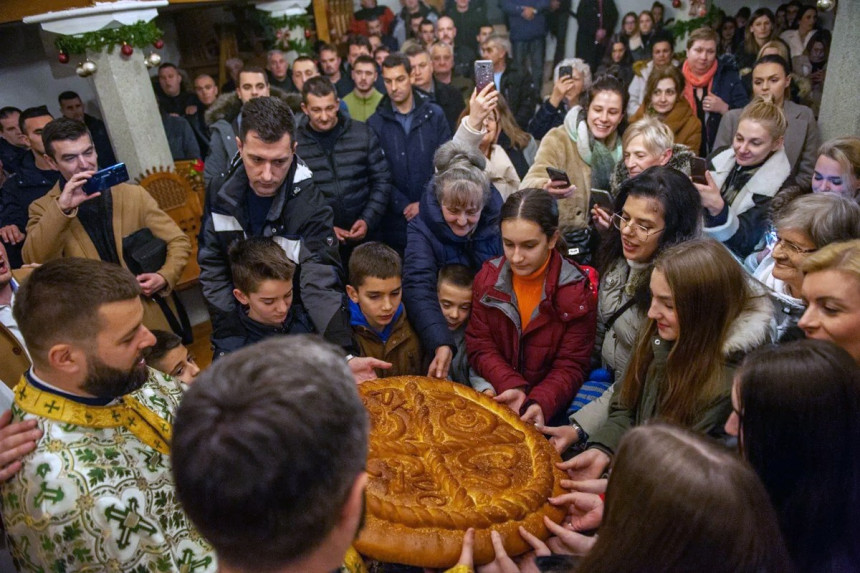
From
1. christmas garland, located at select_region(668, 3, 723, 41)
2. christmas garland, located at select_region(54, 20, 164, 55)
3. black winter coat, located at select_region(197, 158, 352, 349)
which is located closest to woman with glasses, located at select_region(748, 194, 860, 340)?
black winter coat, located at select_region(197, 158, 352, 349)

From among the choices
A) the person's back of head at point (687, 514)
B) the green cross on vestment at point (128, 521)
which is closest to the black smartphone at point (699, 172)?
the person's back of head at point (687, 514)

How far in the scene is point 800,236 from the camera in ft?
8.64

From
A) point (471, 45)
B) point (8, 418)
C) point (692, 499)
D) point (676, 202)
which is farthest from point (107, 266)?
point (471, 45)

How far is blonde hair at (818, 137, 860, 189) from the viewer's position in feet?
11.1

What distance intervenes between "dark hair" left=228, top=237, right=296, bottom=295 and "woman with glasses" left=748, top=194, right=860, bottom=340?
2213 millimetres

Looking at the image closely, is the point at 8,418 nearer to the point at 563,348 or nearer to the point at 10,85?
the point at 563,348

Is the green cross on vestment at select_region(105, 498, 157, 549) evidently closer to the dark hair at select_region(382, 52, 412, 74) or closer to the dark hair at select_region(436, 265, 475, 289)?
the dark hair at select_region(436, 265, 475, 289)

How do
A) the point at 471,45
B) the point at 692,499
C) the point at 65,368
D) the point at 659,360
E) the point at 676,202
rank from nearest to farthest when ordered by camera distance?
1. the point at 692,499
2. the point at 65,368
3. the point at 659,360
4. the point at 676,202
5. the point at 471,45

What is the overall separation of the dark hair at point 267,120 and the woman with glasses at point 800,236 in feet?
7.81

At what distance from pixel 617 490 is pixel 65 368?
1522mm

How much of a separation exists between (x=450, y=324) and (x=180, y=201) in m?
3.04

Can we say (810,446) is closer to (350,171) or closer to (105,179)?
(350,171)

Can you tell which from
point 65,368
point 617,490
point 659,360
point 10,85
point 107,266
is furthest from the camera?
point 10,85

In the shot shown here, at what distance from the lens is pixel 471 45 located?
32.2ft
